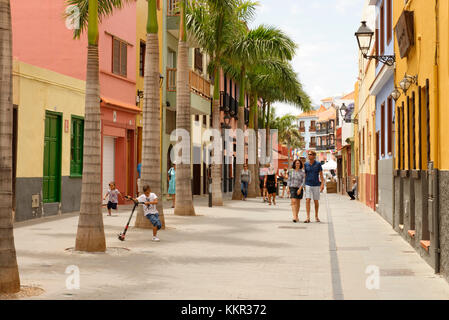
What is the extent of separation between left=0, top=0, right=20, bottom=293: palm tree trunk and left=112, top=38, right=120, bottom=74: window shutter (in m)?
17.6

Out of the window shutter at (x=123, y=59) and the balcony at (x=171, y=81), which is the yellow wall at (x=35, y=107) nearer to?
the window shutter at (x=123, y=59)

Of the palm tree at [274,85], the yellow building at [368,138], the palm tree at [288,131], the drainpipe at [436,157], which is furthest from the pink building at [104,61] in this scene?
the palm tree at [288,131]

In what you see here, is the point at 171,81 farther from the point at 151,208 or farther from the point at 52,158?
the point at 151,208

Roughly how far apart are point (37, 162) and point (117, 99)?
7151 mm

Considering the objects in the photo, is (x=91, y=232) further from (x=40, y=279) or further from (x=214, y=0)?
(x=214, y=0)

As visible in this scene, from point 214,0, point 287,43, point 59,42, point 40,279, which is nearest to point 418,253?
point 40,279

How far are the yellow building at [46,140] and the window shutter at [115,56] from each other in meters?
3.52

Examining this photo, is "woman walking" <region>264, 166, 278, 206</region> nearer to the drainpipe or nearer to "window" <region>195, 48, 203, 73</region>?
"window" <region>195, 48, 203, 73</region>

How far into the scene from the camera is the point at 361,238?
1414cm

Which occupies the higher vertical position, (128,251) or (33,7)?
(33,7)

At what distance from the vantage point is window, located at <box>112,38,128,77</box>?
24.8 meters

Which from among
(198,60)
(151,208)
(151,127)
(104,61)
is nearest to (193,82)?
(198,60)

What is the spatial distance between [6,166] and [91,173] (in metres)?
3.70

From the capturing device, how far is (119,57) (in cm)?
2525
